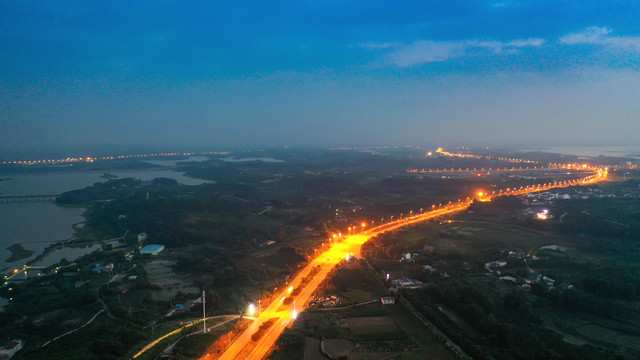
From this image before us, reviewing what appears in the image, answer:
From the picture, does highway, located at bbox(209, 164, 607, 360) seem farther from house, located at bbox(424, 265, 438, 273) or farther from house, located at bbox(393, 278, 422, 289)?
house, located at bbox(424, 265, 438, 273)

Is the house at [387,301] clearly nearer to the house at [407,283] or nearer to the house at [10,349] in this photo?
the house at [407,283]

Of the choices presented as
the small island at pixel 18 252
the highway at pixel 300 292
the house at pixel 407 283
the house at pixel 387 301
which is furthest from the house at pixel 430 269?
the small island at pixel 18 252

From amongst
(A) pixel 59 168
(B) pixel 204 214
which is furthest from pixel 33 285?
(A) pixel 59 168

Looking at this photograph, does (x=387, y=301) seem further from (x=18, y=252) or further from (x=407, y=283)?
(x=18, y=252)

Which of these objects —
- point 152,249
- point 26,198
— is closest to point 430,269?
point 152,249

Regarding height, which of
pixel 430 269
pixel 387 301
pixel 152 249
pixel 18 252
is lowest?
pixel 18 252

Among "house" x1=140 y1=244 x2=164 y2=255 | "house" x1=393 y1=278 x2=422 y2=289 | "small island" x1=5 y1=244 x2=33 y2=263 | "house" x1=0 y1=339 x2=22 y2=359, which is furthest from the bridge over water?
"house" x1=393 y1=278 x2=422 y2=289

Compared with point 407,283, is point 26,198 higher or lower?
higher
